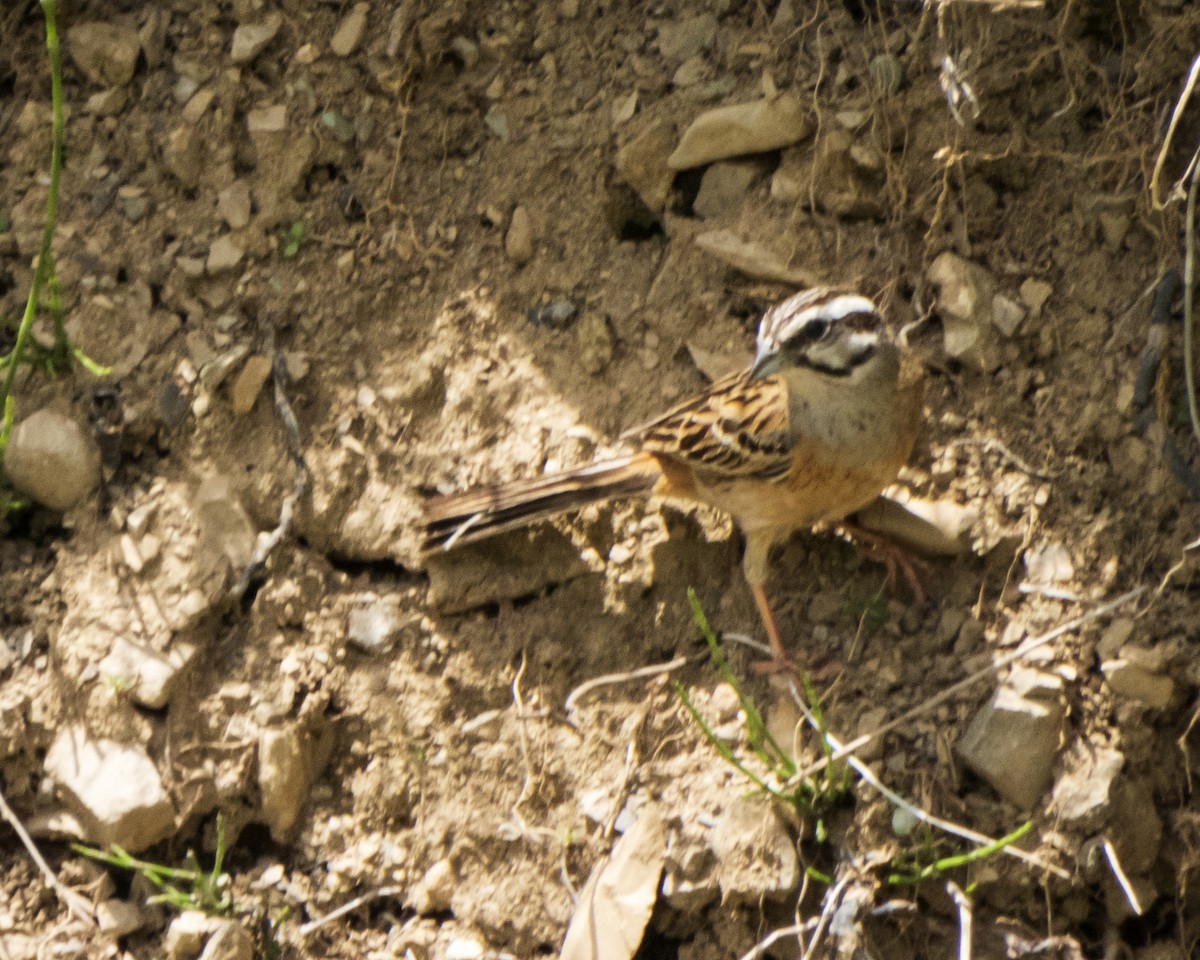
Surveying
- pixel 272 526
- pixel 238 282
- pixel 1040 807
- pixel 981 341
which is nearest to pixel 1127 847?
pixel 1040 807

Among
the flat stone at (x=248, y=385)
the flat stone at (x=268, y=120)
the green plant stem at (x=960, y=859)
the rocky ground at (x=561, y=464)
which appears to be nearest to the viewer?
the green plant stem at (x=960, y=859)

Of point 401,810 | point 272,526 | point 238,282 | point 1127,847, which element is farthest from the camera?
point 238,282

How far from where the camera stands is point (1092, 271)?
4121 millimetres

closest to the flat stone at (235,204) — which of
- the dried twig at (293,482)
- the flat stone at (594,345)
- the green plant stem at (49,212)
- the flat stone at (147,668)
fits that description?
the dried twig at (293,482)

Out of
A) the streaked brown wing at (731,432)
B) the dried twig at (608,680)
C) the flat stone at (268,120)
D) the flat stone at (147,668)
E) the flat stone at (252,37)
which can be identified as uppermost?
the flat stone at (252,37)

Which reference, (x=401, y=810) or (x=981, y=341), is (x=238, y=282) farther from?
(x=981, y=341)

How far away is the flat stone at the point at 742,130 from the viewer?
430 cm

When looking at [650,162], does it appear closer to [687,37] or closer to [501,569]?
[687,37]

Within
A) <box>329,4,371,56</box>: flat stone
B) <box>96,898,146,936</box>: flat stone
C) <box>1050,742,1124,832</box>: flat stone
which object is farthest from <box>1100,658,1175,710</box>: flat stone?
<box>329,4,371,56</box>: flat stone

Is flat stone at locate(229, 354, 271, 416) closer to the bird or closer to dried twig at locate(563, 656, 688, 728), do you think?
the bird

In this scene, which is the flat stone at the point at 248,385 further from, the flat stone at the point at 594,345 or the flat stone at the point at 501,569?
the flat stone at the point at 594,345

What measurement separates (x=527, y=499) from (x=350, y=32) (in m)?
1.78

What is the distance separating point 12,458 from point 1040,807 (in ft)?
10.2

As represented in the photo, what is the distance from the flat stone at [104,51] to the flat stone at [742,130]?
1.86 m
